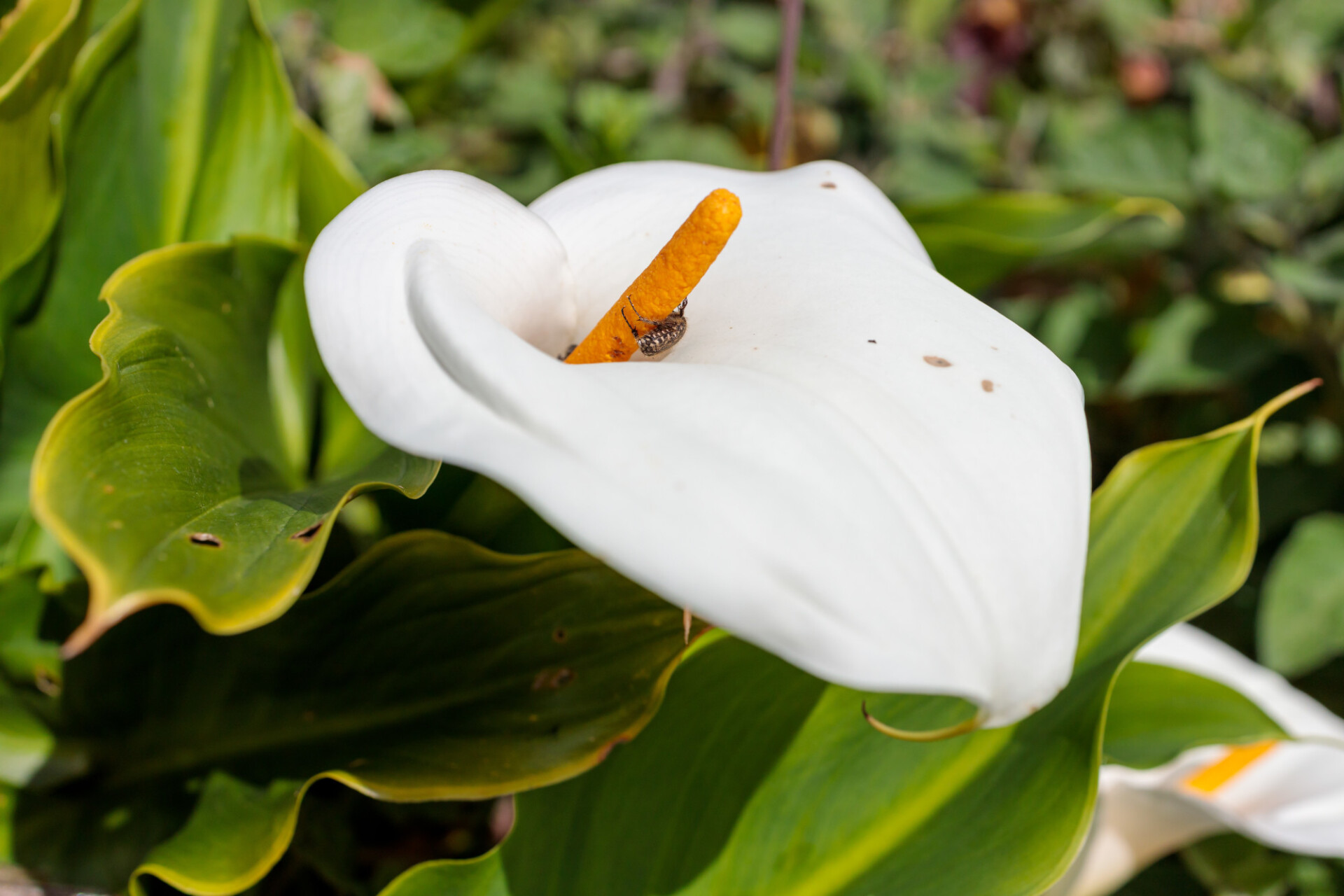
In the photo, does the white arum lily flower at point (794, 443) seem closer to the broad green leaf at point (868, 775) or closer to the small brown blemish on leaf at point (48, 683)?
the broad green leaf at point (868, 775)

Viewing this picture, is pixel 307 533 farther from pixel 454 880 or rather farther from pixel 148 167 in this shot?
pixel 148 167

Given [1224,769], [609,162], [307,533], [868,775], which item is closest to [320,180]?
[609,162]

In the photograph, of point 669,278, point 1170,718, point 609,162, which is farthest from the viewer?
point 609,162

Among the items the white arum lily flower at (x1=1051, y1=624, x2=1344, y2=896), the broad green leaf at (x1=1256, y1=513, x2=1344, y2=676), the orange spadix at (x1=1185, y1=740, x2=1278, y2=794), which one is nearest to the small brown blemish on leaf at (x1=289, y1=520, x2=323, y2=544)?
the white arum lily flower at (x1=1051, y1=624, x2=1344, y2=896)

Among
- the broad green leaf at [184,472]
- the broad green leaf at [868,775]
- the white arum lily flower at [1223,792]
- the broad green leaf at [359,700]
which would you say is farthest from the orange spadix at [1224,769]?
the broad green leaf at [184,472]

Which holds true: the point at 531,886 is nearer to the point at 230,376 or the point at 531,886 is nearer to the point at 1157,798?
the point at 230,376

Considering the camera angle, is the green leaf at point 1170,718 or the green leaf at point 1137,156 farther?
the green leaf at point 1137,156

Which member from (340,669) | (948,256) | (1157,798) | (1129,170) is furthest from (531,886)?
(1129,170)
